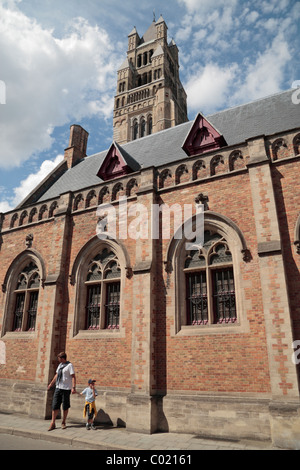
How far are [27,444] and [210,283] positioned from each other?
591 cm

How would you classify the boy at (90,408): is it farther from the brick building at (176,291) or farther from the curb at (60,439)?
the curb at (60,439)

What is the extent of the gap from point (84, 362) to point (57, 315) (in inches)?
75.0

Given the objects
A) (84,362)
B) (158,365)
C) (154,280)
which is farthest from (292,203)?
(84,362)

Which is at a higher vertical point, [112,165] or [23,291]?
[112,165]

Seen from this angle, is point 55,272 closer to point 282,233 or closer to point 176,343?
point 176,343

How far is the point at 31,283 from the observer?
1250cm

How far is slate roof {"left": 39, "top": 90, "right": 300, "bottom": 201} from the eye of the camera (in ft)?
37.6

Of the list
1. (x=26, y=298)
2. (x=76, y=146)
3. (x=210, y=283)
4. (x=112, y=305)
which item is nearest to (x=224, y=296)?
(x=210, y=283)

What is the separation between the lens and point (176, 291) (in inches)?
358

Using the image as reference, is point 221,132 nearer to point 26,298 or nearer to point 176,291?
point 176,291

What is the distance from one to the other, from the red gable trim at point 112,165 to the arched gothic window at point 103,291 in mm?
3638

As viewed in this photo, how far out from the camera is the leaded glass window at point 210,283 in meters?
8.55

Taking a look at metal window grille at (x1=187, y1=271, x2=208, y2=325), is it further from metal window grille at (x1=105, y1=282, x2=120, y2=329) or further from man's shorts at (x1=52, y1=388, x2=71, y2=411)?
man's shorts at (x1=52, y1=388, x2=71, y2=411)

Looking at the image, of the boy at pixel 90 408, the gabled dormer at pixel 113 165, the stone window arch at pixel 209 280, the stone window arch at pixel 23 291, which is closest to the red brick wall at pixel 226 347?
the stone window arch at pixel 209 280
